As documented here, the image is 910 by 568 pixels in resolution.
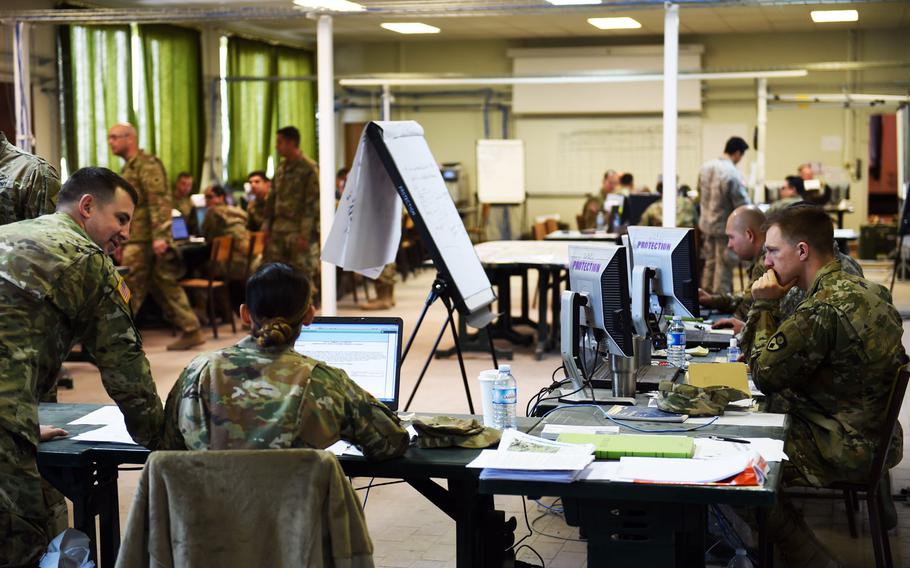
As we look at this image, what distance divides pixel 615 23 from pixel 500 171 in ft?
8.76

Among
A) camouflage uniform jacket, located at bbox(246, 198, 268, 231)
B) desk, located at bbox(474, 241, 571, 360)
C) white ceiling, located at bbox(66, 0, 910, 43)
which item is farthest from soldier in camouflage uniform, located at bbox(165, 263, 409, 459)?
white ceiling, located at bbox(66, 0, 910, 43)

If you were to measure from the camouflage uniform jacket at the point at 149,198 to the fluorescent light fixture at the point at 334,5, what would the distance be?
1723 millimetres

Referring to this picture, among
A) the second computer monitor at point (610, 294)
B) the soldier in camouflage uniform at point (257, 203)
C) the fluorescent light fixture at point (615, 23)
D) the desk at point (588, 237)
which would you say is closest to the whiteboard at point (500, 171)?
the fluorescent light fixture at point (615, 23)

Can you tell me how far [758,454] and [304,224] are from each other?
23.5 ft

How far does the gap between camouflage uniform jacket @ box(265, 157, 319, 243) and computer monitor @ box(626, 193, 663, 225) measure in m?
3.56

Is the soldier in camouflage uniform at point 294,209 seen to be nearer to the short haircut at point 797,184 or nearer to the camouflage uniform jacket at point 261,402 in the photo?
the short haircut at point 797,184

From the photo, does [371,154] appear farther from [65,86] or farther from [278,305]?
[65,86]

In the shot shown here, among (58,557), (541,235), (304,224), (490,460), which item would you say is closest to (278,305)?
(490,460)

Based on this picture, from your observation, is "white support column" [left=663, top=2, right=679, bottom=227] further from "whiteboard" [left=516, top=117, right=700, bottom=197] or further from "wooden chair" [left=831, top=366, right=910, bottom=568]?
"whiteboard" [left=516, top=117, right=700, bottom=197]

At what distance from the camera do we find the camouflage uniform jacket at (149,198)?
8.48 m

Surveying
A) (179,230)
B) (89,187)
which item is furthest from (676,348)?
(179,230)

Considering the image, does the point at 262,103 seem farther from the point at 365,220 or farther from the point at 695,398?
the point at 695,398

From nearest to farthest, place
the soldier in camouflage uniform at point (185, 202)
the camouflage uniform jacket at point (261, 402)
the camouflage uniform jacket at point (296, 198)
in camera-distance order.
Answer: the camouflage uniform jacket at point (261, 402)
the camouflage uniform jacket at point (296, 198)
the soldier in camouflage uniform at point (185, 202)

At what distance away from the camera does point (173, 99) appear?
45.7ft
